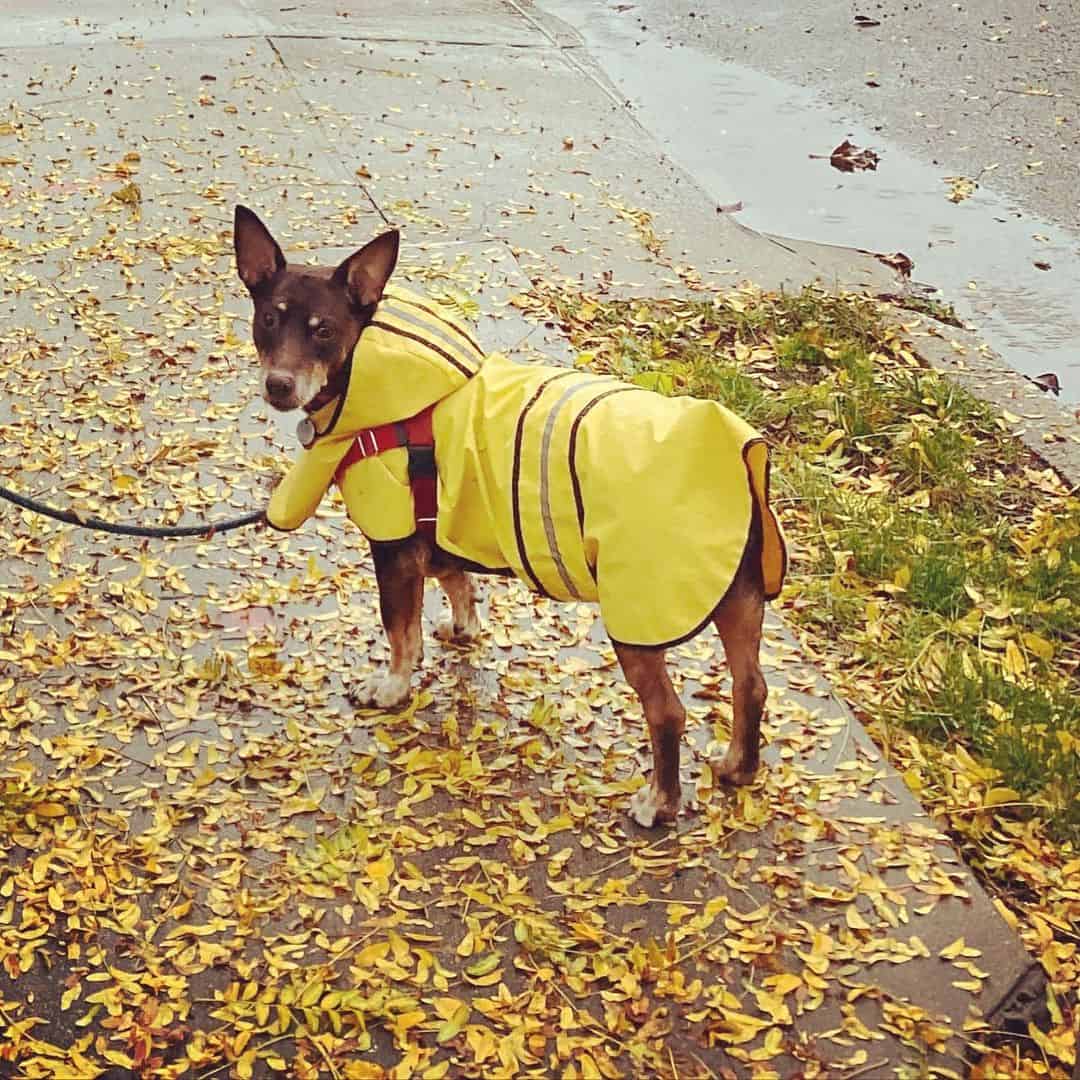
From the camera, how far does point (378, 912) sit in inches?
122

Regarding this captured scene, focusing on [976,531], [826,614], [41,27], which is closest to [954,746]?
[826,614]

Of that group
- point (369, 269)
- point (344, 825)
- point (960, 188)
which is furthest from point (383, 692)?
point (960, 188)

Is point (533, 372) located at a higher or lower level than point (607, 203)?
higher

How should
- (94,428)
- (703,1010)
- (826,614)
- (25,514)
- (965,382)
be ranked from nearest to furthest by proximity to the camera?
(703,1010) < (826,614) < (25,514) < (94,428) < (965,382)

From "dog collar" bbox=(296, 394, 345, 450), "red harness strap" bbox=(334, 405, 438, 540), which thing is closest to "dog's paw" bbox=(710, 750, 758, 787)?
"red harness strap" bbox=(334, 405, 438, 540)

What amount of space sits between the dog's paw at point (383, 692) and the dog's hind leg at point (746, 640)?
88 centimetres

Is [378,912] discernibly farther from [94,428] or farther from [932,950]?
[94,428]

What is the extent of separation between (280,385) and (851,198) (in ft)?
15.0

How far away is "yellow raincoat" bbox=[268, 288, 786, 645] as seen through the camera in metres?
2.87

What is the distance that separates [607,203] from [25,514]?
10.9 feet

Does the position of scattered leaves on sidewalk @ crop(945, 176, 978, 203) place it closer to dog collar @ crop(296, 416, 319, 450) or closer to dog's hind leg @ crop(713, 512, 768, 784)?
dog's hind leg @ crop(713, 512, 768, 784)

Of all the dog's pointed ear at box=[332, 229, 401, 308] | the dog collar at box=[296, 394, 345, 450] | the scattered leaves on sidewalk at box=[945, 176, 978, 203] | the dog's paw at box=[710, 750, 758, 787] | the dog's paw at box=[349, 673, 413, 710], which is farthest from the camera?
the scattered leaves on sidewalk at box=[945, 176, 978, 203]

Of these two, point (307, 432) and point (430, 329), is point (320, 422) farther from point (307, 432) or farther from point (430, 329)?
point (430, 329)

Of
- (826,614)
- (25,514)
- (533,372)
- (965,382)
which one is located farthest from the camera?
(965,382)
